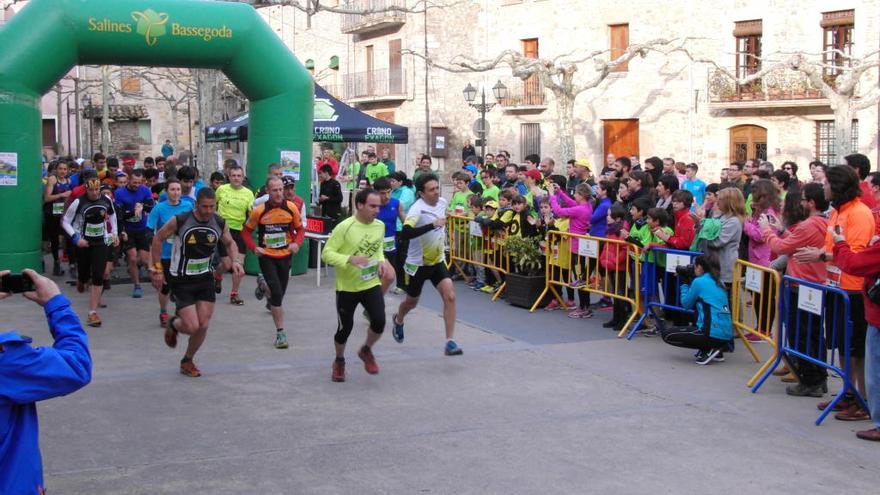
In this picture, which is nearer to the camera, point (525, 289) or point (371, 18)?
point (525, 289)

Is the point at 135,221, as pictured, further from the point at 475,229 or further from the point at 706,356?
the point at 706,356

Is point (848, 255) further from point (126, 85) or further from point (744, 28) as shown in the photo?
point (126, 85)

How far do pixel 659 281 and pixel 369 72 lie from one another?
118 ft

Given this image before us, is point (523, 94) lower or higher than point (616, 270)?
higher

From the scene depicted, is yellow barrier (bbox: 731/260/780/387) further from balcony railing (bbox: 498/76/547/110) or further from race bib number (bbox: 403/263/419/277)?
balcony railing (bbox: 498/76/547/110)

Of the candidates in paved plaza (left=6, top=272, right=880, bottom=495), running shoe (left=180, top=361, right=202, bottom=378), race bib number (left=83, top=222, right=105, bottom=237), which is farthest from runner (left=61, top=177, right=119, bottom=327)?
running shoe (left=180, top=361, right=202, bottom=378)

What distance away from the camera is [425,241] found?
968cm

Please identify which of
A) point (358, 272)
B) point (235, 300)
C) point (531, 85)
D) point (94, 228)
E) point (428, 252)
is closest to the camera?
point (358, 272)

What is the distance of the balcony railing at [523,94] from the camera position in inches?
1470

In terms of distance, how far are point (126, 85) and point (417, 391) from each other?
4982 centimetres

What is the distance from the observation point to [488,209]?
1387 cm

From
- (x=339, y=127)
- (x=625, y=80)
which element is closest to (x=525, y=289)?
(x=339, y=127)

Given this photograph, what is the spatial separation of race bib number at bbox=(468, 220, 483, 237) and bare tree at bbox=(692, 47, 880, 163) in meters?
14.5

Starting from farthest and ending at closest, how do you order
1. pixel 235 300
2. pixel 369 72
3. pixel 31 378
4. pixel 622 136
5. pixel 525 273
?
pixel 369 72
pixel 622 136
pixel 235 300
pixel 525 273
pixel 31 378
